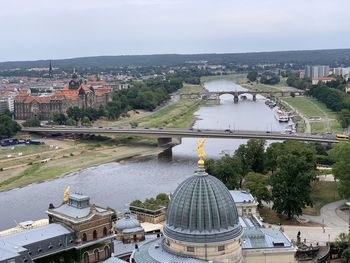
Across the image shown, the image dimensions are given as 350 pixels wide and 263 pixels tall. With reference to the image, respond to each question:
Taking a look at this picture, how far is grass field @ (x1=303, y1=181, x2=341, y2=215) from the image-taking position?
80.2 m

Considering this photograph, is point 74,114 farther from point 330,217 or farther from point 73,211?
point 73,211

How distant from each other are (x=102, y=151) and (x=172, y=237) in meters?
99.9

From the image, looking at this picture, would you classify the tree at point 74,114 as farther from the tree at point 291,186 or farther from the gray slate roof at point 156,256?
the gray slate roof at point 156,256

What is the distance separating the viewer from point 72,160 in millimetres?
132000

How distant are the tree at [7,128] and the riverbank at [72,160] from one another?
16265 mm

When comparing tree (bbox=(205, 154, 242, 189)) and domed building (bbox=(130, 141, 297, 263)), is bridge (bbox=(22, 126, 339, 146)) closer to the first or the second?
A: tree (bbox=(205, 154, 242, 189))

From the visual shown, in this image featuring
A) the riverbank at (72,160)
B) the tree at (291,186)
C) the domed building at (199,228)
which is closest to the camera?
the domed building at (199,228)

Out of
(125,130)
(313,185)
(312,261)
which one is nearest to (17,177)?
(125,130)

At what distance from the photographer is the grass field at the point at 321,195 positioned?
8025 cm

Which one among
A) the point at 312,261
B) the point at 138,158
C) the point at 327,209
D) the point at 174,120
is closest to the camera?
the point at 312,261

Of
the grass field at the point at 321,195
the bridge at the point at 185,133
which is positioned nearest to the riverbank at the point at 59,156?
the bridge at the point at 185,133

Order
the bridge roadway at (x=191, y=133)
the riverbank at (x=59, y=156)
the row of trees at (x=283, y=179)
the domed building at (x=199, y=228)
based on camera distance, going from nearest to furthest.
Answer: the domed building at (x=199, y=228)
the row of trees at (x=283, y=179)
the riverbank at (x=59, y=156)
the bridge roadway at (x=191, y=133)

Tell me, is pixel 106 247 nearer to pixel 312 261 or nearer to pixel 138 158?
pixel 312 261

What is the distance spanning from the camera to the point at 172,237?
45.5 metres
